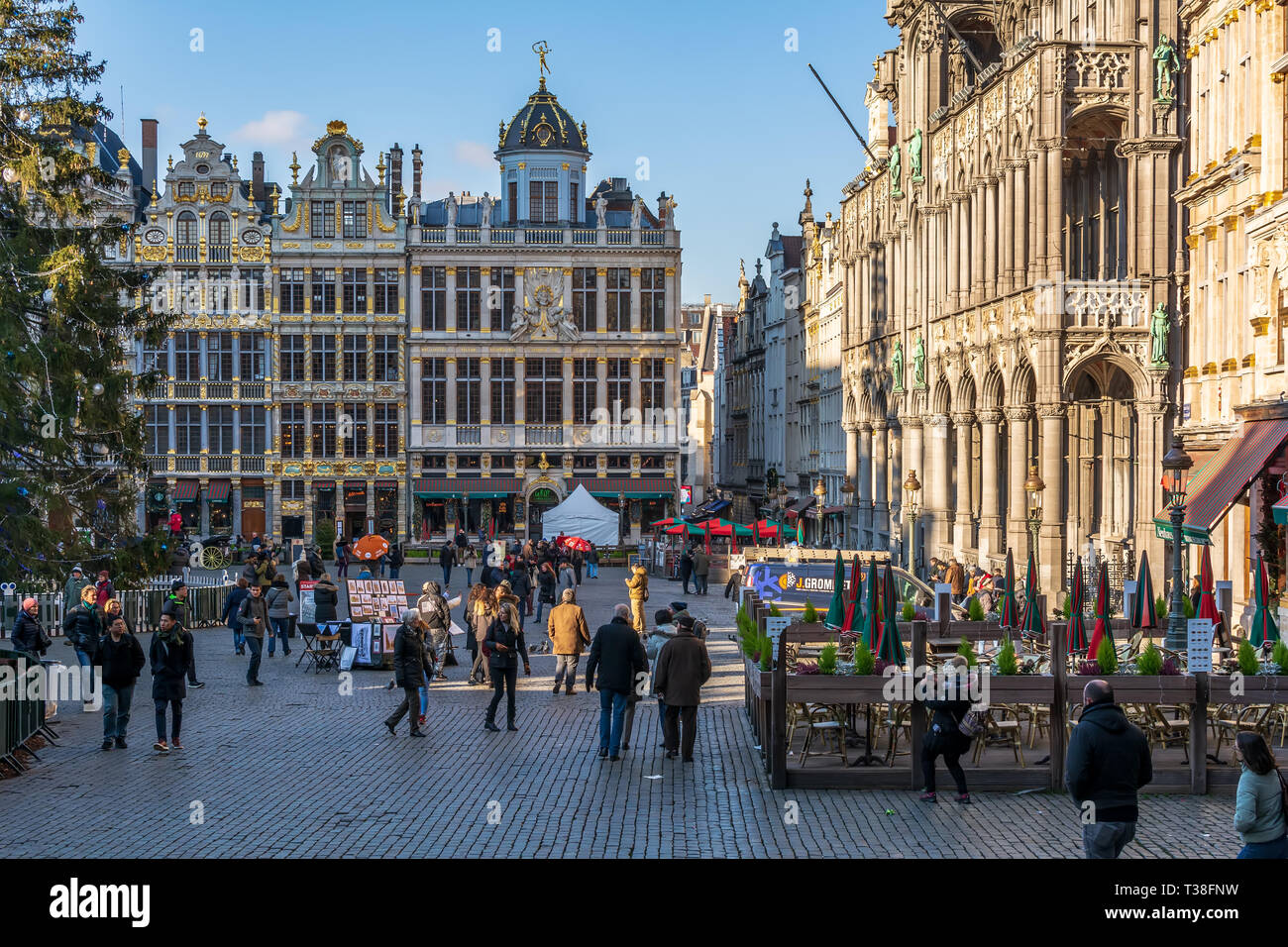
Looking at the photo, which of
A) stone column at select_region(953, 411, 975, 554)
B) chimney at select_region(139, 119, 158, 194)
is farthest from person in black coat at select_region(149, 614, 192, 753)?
chimney at select_region(139, 119, 158, 194)

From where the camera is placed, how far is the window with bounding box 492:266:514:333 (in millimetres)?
70312

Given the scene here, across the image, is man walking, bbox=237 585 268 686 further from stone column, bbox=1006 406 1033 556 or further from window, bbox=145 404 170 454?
window, bbox=145 404 170 454

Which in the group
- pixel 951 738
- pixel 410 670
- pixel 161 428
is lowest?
pixel 951 738

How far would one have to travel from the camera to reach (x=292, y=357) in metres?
70.2

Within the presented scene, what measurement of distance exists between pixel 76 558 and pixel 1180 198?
21304 mm

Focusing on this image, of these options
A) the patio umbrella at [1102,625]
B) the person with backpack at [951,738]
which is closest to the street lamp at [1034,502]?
the patio umbrella at [1102,625]

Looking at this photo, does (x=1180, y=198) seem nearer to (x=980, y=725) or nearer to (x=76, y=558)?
(x=980, y=725)

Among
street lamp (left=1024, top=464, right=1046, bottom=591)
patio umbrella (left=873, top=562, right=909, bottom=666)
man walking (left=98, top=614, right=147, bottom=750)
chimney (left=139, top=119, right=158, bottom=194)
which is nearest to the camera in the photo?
patio umbrella (left=873, top=562, right=909, bottom=666)

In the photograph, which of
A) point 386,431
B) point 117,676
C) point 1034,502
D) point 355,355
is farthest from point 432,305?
point 117,676

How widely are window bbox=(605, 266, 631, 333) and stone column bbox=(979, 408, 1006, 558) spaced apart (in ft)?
103

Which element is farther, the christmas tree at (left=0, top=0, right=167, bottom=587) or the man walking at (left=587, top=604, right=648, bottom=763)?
the christmas tree at (left=0, top=0, right=167, bottom=587)

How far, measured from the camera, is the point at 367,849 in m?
12.6

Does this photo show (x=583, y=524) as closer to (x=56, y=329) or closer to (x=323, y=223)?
(x=323, y=223)

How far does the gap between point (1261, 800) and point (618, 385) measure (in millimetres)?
61914
